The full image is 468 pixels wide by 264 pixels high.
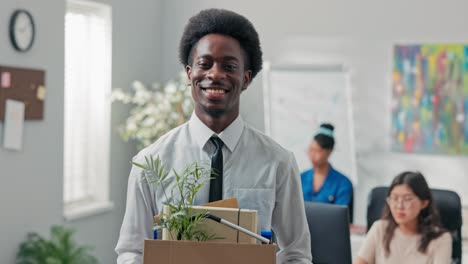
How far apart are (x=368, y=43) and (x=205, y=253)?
4.41m

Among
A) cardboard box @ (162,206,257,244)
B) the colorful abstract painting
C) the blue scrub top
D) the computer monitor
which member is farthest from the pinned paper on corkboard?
cardboard box @ (162,206,257,244)

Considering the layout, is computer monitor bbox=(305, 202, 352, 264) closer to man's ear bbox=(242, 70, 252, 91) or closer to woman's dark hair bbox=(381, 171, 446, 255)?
woman's dark hair bbox=(381, 171, 446, 255)

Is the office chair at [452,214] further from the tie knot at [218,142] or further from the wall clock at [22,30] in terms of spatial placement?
the wall clock at [22,30]

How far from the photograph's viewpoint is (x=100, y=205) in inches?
207

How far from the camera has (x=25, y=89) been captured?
4.44 meters

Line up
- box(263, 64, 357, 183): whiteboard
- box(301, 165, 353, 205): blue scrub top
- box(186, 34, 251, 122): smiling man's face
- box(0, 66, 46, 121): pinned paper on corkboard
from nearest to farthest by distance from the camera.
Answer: box(186, 34, 251, 122): smiling man's face < box(0, 66, 46, 121): pinned paper on corkboard < box(301, 165, 353, 205): blue scrub top < box(263, 64, 357, 183): whiteboard

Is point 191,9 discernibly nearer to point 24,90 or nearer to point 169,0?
point 169,0

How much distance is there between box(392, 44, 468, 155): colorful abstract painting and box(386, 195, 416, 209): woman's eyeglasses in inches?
86.3

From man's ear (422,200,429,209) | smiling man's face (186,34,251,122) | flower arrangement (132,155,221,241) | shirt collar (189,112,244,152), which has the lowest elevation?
man's ear (422,200,429,209)

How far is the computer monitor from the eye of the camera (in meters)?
2.47

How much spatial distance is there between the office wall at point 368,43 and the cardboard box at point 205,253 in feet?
13.9

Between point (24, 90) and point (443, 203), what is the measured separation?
8.26ft

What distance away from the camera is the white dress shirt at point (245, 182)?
151cm

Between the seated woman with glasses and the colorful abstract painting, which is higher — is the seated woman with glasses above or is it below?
below
